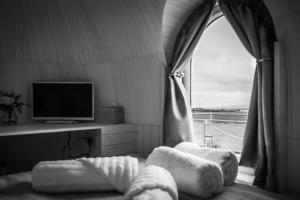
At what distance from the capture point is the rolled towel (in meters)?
1.21

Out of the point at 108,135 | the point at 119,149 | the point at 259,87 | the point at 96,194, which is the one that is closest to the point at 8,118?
the point at 108,135

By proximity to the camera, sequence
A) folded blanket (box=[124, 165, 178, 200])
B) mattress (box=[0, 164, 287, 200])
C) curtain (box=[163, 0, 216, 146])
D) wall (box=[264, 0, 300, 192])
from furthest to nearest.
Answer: curtain (box=[163, 0, 216, 146]), wall (box=[264, 0, 300, 192]), mattress (box=[0, 164, 287, 200]), folded blanket (box=[124, 165, 178, 200])

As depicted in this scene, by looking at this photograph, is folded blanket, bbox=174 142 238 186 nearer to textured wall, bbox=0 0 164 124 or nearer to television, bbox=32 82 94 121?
textured wall, bbox=0 0 164 124

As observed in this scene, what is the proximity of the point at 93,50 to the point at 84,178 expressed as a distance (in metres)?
2.33

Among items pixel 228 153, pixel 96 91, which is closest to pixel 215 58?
pixel 96 91

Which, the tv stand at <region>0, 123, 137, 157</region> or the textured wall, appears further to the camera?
the textured wall

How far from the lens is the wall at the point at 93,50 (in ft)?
9.21

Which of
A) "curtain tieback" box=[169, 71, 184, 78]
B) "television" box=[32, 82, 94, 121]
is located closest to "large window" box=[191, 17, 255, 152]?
"curtain tieback" box=[169, 71, 184, 78]

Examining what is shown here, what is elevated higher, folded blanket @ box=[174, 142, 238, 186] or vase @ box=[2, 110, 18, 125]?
vase @ box=[2, 110, 18, 125]

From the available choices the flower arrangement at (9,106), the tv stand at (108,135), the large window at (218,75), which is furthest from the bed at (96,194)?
the flower arrangement at (9,106)

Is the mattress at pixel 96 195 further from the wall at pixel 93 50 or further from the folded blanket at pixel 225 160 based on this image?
the wall at pixel 93 50

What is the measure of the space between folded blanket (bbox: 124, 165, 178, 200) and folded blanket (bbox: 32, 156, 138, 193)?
0.18 m

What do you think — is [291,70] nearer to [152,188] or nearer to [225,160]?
[225,160]

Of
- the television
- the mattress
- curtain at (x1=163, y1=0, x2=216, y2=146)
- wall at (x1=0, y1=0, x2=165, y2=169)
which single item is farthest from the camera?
the television
